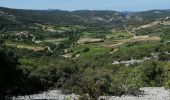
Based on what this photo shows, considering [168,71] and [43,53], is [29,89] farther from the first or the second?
[43,53]

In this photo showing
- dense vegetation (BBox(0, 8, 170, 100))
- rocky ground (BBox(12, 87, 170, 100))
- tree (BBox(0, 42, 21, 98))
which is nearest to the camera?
tree (BBox(0, 42, 21, 98))

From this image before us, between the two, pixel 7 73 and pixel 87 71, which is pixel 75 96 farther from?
pixel 87 71

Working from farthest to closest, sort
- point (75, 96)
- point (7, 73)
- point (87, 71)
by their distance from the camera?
point (87, 71)
point (75, 96)
point (7, 73)

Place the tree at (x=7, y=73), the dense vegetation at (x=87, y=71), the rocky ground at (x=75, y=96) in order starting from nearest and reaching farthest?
the tree at (x=7, y=73) → the dense vegetation at (x=87, y=71) → the rocky ground at (x=75, y=96)

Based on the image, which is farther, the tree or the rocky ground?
the rocky ground

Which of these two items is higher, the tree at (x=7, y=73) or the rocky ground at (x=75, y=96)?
the tree at (x=7, y=73)

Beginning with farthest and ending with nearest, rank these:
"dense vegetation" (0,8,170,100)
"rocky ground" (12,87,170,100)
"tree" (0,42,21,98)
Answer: "rocky ground" (12,87,170,100) < "dense vegetation" (0,8,170,100) < "tree" (0,42,21,98)

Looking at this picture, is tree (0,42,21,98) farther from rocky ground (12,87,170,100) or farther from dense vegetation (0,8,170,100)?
rocky ground (12,87,170,100)

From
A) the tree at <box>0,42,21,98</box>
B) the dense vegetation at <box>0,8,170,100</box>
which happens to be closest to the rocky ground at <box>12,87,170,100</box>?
the dense vegetation at <box>0,8,170,100</box>

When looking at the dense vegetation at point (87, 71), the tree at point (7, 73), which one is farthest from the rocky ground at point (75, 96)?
the tree at point (7, 73)

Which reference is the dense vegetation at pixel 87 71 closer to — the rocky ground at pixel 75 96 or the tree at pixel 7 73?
the tree at pixel 7 73

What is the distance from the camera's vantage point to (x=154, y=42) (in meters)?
191

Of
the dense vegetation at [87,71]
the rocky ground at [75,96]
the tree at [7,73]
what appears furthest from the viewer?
the rocky ground at [75,96]

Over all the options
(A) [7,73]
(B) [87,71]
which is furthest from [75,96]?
(B) [87,71]
